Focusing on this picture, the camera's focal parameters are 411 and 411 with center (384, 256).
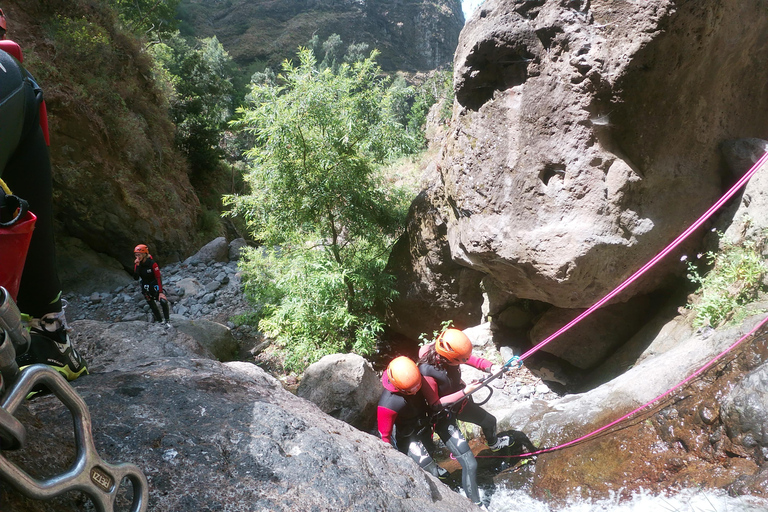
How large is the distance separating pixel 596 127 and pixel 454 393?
3185mm

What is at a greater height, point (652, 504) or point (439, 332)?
point (652, 504)

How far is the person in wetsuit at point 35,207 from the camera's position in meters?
1.49

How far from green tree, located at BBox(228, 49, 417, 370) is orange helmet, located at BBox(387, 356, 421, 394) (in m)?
2.94

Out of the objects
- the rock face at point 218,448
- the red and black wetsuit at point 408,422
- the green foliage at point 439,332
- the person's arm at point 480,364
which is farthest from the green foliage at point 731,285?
the green foliage at point 439,332

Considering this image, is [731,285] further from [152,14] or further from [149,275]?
[152,14]

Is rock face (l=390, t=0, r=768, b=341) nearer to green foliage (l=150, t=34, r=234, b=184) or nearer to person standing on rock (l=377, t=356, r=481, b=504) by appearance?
person standing on rock (l=377, t=356, r=481, b=504)

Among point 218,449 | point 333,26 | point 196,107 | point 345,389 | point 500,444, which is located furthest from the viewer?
point 333,26

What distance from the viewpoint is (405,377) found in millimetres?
3453

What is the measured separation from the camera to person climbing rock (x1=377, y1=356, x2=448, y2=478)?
3.49 meters

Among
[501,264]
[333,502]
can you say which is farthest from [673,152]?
[333,502]

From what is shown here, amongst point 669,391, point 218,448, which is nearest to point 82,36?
point 218,448

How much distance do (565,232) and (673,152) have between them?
1463 millimetres

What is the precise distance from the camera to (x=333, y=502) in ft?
5.16

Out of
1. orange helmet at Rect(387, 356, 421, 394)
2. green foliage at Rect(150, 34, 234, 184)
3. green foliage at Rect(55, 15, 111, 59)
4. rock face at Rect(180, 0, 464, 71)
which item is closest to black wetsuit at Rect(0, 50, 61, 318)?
orange helmet at Rect(387, 356, 421, 394)
